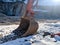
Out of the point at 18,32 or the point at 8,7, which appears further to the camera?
the point at 8,7

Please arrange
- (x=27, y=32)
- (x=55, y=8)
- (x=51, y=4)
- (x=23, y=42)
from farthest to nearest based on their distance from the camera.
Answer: (x=51, y=4), (x=55, y=8), (x=27, y=32), (x=23, y=42)

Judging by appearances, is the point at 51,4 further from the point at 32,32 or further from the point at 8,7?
the point at 32,32

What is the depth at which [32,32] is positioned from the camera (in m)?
7.72

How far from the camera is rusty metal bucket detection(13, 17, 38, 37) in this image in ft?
25.1

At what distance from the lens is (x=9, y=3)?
24.1 m

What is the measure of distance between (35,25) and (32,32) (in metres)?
0.28

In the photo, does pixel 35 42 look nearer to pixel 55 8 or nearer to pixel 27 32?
pixel 27 32

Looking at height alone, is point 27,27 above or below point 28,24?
below

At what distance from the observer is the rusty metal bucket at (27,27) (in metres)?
7.64

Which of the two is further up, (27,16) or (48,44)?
(27,16)

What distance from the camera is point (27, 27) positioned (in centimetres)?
814

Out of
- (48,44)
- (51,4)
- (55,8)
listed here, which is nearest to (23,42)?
(48,44)

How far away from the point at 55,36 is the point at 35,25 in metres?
A: 1.11

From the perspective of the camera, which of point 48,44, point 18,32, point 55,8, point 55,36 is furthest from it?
point 55,8
